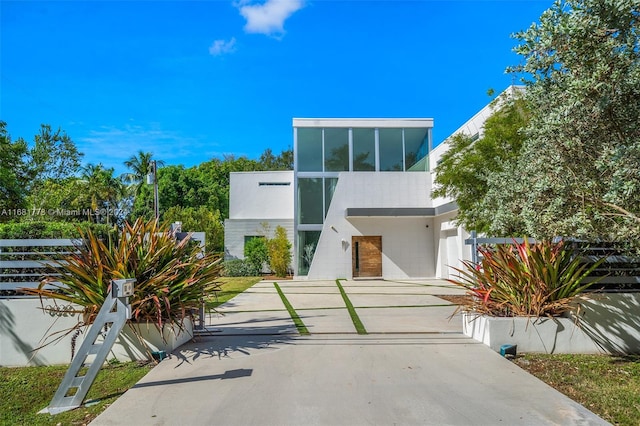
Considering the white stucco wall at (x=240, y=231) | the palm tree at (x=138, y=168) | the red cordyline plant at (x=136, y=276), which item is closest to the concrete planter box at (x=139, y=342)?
the red cordyline plant at (x=136, y=276)

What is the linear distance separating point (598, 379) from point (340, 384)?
2957 mm

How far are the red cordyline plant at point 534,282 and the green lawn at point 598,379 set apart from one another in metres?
0.70

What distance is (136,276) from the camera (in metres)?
5.33

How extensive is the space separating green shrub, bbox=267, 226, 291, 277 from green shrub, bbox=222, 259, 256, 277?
1266 mm

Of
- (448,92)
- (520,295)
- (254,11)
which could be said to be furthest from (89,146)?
(520,295)

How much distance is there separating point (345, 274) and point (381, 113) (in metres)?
8.78

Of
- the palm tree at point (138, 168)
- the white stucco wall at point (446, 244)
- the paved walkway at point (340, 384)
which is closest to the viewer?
the paved walkway at point (340, 384)

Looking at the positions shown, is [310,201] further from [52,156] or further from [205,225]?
[52,156]

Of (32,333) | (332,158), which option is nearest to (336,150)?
(332,158)

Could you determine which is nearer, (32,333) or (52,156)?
(32,333)

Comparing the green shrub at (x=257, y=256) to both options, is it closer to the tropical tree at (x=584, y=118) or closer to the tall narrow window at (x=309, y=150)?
the tall narrow window at (x=309, y=150)

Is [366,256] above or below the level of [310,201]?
below

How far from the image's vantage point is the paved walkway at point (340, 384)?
3428 mm

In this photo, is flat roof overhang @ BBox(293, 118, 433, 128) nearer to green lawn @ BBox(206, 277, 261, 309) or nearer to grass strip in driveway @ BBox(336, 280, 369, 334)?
green lawn @ BBox(206, 277, 261, 309)
